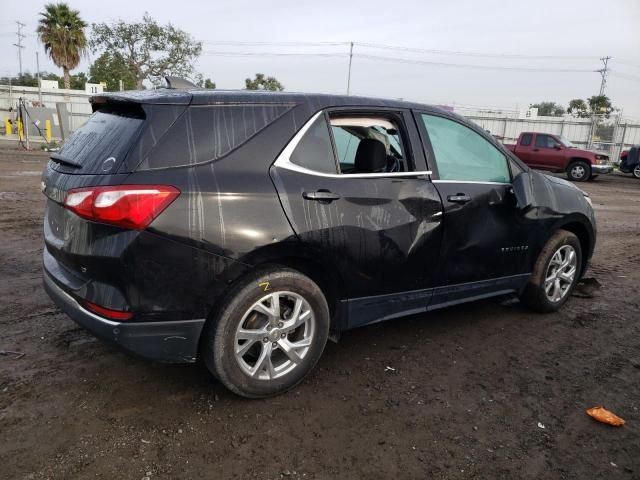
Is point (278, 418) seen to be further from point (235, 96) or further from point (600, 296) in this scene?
point (600, 296)

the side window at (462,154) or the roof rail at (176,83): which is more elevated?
the roof rail at (176,83)

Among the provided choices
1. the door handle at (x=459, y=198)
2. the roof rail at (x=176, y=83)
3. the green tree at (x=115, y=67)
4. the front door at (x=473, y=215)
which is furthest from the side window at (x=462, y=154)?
the green tree at (x=115, y=67)

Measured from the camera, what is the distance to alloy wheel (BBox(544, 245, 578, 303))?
4379 mm

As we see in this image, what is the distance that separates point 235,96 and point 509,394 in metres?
2.44

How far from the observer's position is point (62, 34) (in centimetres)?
3762

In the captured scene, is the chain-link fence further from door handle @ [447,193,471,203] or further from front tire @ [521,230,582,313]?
door handle @ [447,193,471,203]

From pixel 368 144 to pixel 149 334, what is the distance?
178 centimetres

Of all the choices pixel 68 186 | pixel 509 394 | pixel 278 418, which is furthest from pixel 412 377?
pixel 68 186

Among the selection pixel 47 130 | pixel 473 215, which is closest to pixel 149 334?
pixel 473 215

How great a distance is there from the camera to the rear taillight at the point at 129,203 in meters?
2.35

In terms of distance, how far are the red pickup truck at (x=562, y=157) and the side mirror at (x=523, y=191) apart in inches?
657

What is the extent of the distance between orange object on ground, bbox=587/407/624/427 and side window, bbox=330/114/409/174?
186 cm

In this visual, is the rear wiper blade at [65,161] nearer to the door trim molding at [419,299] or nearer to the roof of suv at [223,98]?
the roof of suv at [223,98]

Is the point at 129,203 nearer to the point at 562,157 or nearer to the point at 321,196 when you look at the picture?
the point at 321,196
